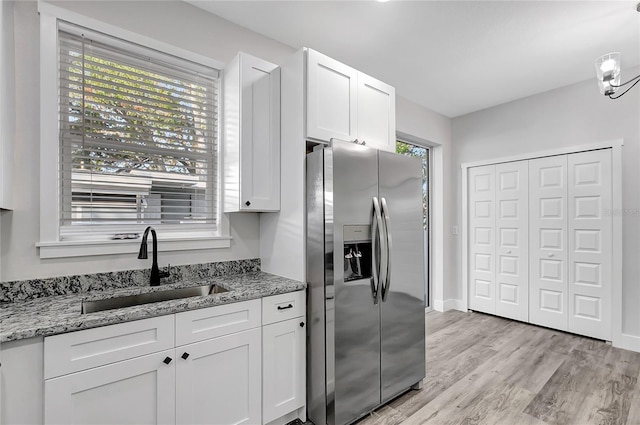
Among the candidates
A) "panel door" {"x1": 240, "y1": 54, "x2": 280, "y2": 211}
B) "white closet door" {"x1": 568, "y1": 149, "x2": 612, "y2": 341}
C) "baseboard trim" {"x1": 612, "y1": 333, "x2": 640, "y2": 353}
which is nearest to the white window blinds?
"panel door" {"x1": 240, "y1": 54, "x2": 280, "y2": 211}

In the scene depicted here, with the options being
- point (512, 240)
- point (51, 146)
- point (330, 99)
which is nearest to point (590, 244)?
point (512, 240)

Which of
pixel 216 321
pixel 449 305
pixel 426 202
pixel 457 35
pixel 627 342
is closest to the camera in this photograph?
pixel 216 321

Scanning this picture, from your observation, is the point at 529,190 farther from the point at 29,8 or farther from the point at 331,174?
the point at 29,8

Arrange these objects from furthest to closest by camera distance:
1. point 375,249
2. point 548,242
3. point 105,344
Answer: point 548,242, point 375,249, point 105,344

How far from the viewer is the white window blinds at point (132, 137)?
73.1 inches

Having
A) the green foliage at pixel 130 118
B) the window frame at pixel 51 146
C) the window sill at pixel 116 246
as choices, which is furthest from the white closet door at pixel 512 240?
the window frame at pixel 51 146

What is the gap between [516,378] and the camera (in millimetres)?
2607

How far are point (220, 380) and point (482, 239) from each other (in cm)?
384

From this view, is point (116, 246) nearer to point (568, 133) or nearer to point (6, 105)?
point (6, 105)

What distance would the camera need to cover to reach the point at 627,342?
3.14m

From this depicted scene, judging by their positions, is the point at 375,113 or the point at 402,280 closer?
the point at 402,280

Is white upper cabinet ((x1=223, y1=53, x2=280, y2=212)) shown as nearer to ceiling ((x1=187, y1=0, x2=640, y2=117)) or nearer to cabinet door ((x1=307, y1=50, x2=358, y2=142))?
cabinet door ((x1=307, y1=50, x2=358, y2=142))

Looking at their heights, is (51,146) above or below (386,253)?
above

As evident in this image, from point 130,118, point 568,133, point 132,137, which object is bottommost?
point 132,137
